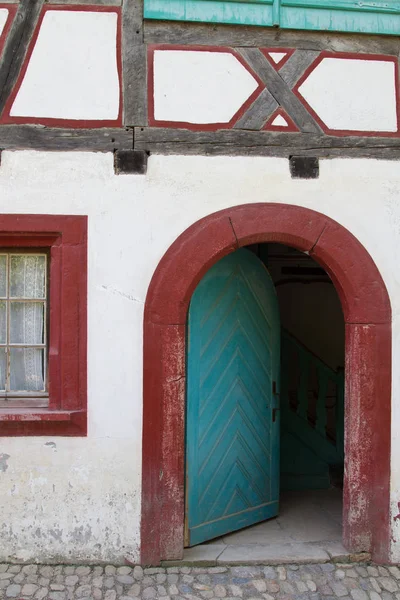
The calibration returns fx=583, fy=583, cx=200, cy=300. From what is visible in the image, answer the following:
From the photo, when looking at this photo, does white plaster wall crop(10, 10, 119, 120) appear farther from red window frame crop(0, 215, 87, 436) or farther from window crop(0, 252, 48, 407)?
window crop(0, 252, 48, 407)

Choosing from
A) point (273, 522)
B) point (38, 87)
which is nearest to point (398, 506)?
point (273, 522)

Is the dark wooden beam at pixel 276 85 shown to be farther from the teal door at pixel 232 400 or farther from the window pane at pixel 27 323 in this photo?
the window pane at pixel 27 323

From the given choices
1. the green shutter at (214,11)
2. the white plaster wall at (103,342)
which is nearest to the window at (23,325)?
the white plaster wall at (103,342)

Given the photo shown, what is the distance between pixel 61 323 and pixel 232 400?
1.50m

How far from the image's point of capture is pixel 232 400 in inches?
183

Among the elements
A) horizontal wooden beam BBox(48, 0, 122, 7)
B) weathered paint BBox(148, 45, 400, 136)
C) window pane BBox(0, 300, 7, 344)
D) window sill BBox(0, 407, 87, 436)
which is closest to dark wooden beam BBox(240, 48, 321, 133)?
weathered paint BBox(148, 45, 400, 136)

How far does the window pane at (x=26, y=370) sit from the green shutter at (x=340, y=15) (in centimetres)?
299

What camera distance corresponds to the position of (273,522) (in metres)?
4.85

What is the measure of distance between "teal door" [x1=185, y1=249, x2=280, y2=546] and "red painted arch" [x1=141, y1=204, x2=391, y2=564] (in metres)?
0.27

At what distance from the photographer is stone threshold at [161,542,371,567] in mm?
4113

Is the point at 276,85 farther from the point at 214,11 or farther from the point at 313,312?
the point at 313,312

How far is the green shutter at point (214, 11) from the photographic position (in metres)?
4.10

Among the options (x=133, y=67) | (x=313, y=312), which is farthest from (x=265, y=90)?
(x=313, y=312)

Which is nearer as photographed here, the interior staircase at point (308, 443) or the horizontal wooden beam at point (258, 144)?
the horizontal wooden beam at point (258, 144)
